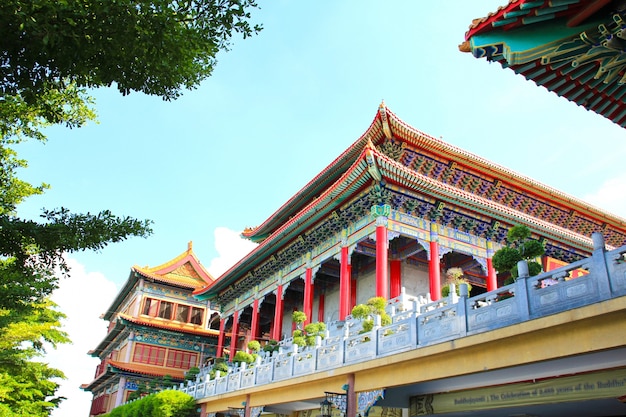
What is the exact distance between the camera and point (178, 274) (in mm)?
41531

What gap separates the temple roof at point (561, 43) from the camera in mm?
5805

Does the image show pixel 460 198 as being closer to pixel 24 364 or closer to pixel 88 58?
pixel 88 58

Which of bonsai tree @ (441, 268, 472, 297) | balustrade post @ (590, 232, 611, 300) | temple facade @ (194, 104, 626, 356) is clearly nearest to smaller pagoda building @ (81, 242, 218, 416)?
temple facade @ (194, 104, 626, 356)

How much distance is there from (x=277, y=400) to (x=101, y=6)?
11045 millimetres

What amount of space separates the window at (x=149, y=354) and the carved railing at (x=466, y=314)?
2496 cm

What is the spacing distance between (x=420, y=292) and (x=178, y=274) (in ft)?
84.5

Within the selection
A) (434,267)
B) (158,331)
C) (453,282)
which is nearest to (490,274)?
(453,282)

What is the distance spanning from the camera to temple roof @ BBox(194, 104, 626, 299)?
56.7ft

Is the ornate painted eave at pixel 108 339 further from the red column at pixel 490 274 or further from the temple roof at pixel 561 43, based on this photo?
the temple roof at pixel 561 43

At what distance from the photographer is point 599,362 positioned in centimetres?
789

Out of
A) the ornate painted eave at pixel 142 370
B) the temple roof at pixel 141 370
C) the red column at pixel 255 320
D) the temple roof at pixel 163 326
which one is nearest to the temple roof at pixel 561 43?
the red column at pixel 255 320

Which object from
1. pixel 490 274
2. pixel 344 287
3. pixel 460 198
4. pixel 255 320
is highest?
pixel 460 198

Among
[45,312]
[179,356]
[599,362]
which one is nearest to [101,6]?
[599,362]

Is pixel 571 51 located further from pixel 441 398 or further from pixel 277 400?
pixel 277 400
